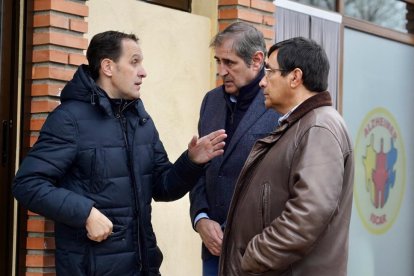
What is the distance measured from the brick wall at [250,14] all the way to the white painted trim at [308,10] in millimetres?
423

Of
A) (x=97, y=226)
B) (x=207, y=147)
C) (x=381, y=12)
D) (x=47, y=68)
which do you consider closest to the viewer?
(x=97, y=226)

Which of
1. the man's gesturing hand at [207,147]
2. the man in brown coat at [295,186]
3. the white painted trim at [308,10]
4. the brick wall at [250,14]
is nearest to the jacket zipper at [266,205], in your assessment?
the man in brown coat at [295,186]

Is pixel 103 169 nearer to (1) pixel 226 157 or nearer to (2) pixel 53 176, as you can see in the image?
(2) pixel 53 176

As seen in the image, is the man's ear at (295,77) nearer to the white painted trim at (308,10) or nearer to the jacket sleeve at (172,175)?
the jacket sleeve at (172,175)

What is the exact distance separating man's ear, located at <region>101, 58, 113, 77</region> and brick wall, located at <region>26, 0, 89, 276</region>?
2.12 feet

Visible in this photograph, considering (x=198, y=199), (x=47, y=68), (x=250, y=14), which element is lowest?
(x=198, y=199)

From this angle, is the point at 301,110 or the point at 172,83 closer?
the point at 301,110

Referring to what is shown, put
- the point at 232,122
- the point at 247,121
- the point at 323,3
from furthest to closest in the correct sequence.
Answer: the point at 323,3 < the point at 232,122 < the point at 247,121

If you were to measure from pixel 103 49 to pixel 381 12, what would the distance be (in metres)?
5.30

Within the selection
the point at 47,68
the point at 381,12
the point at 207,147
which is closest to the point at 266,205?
the point at 207,147

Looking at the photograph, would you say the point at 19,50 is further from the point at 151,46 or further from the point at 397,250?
the point at 397,250

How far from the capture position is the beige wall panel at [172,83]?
6.69 m

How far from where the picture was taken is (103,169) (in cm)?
488

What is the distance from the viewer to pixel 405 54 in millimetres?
10195
